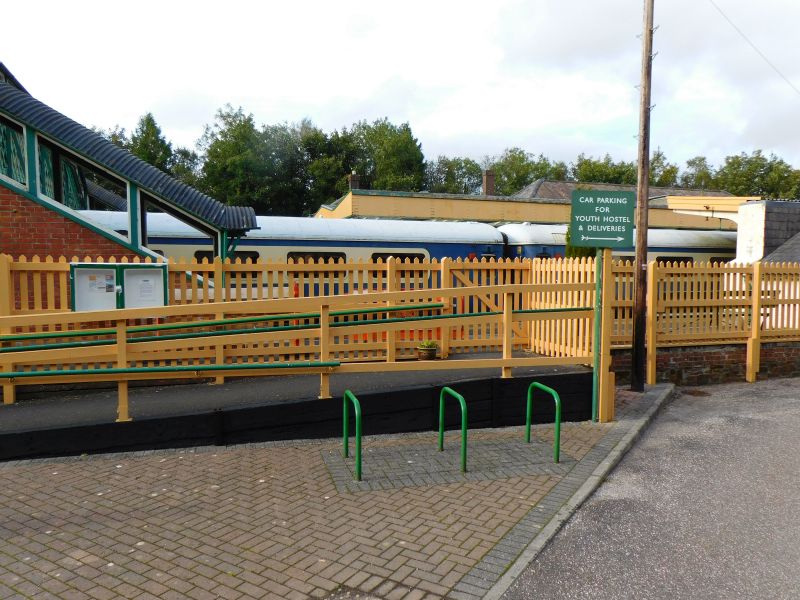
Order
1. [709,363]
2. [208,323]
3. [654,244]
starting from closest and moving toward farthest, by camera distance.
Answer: [208,323]
[709,363]
[654,244]

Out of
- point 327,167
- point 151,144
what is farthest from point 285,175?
point 151,144

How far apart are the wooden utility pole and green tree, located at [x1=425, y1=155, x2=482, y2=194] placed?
65799 mm

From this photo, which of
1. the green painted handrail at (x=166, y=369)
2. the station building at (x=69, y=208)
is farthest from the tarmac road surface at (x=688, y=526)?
the station building at (x=69, y=208)

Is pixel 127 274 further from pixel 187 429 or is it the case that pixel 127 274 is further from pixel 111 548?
pixel 111 548

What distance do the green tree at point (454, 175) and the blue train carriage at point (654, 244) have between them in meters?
57.1

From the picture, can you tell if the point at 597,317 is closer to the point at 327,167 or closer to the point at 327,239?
the point at 327,239

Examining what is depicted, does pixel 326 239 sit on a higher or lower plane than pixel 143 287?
higher

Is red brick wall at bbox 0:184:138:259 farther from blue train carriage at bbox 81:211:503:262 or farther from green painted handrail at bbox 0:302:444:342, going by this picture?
blue train carriage at bbox 81:211:503:262

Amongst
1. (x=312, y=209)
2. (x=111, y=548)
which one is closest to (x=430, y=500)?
(x=111, y=548)

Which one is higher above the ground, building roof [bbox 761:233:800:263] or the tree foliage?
the tree foliage

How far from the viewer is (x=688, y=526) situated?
4.77 meters

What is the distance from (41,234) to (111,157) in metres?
1.43

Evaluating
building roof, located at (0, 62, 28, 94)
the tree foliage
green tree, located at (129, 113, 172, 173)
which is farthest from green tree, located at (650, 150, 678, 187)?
building roof, located at (0, 62, 28, 94)

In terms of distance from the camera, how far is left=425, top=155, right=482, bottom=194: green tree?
75.8 m
